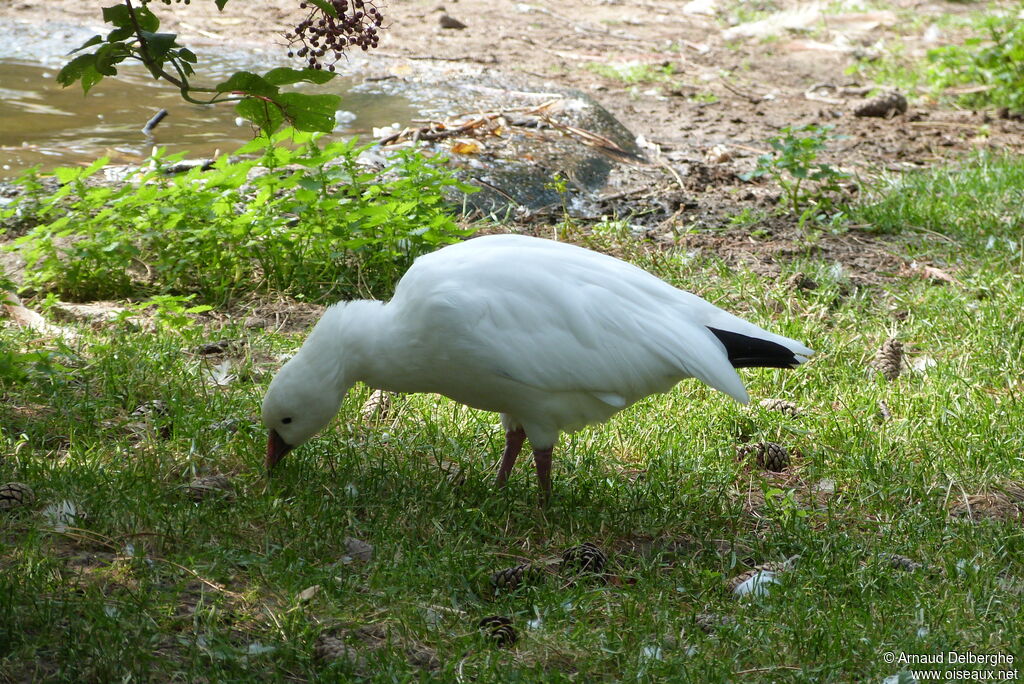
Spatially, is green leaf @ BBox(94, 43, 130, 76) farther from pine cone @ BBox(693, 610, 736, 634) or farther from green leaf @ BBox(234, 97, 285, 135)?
pine cone @ BBox(693, 610, 736, 634)

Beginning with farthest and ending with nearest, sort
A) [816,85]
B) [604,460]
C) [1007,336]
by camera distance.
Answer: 1. [816,85]
2. [1007,336]
3. [604,460]

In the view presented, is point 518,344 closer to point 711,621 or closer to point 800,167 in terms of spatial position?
point 711,621

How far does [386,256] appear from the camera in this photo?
17.6 ft

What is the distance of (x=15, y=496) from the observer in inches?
132

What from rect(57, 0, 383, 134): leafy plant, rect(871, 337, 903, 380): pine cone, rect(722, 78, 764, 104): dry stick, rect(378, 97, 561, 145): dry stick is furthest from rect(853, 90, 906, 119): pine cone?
rect(57, 0, 383, 134): leafy plant

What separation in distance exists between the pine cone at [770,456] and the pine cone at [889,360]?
0.84 meters

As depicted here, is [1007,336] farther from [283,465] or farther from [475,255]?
[283,465]


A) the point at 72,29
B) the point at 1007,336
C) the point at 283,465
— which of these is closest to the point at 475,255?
the point at 283,465

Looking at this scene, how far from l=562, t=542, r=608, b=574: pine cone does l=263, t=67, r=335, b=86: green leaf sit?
5.42ft

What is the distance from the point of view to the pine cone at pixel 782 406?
14.8 feet

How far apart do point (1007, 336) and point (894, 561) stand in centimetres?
193

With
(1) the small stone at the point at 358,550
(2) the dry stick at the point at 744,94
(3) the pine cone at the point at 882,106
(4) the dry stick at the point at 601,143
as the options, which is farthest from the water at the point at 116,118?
(1) the small stone at the point at 358,550

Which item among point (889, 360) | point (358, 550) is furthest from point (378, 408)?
point (889, 360)

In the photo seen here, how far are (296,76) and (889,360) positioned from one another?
126 inches
